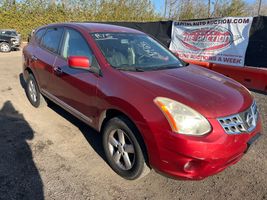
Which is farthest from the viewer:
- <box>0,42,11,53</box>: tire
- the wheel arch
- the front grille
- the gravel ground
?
<box>0,42,11,53</box>: tire

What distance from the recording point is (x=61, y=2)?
26.7m

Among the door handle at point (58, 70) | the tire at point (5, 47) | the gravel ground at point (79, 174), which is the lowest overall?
the tire at point (5, 47)

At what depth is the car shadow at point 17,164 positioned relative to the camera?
9.61ft

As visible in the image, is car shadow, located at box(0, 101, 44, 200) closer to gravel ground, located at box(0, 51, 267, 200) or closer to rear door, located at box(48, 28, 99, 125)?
gravel ground, located at box(0, 51, 267, 200)

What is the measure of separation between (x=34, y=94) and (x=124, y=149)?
320 cm

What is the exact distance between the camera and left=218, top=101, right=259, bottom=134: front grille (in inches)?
103

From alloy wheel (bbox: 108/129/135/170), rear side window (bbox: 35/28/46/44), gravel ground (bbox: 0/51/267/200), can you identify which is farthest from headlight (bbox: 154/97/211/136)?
rear side window (bbox: 35/28/46/44)

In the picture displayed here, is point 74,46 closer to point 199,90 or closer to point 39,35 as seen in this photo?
point 39,35

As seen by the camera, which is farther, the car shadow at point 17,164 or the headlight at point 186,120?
the car shadow at point 17,164

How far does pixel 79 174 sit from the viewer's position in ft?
10.8

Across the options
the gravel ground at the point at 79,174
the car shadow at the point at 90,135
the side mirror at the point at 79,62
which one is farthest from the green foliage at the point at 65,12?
the side mirror at the point at 79,62

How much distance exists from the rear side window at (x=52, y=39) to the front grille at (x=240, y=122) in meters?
2.99

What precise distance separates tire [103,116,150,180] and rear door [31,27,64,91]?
1.80m

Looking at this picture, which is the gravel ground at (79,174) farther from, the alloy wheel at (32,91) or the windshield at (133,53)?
the windshield at (133,53)
